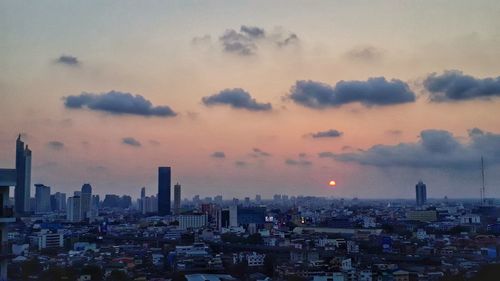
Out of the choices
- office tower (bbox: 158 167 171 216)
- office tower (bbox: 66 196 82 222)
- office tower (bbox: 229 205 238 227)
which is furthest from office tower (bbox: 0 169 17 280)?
office tower (bbox: 158 167 171 216)

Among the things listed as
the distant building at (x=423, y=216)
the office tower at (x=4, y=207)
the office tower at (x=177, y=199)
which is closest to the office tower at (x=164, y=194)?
the office tower at (x=177, y=199)

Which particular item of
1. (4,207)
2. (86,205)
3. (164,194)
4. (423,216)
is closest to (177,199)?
(164,194)

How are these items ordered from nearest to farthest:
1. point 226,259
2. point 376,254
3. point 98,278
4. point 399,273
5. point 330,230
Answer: point 98,278
point 399,273
point 226,259
point 376,254
point 330,230

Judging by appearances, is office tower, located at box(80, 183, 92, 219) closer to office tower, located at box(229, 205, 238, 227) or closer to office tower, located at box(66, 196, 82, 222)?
office tower, located at box(66, 196, 82, 222)

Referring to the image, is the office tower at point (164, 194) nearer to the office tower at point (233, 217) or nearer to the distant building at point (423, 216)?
the office tower at point (233, 217)

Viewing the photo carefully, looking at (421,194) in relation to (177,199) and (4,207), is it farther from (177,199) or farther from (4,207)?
(4,207)

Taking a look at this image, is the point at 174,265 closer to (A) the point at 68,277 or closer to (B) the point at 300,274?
(B) the point at 300,274

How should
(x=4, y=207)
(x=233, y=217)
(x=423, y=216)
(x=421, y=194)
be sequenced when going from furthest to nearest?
(x=421, y=194)
(x=233, y=217)
(x=423, y=216)
(x=4, y=207)

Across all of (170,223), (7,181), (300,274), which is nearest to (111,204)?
(170,223)
